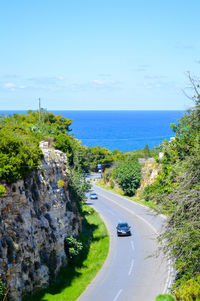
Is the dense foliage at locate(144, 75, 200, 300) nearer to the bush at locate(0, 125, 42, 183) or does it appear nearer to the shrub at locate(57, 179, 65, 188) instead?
the bush at locate(0, 125, 42, 183)

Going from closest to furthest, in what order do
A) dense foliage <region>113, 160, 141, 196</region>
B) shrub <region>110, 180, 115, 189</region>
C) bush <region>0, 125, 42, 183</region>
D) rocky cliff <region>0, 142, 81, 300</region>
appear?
rocky cliff <region>0, 142, 81, 300</region> < bush <region>0, 125, 42, 183</region> < dense foliage <region>113, 160, 141, 196</region> < shrub <region>110, 180, 115, 189</region>

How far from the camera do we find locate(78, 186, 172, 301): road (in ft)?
65.4

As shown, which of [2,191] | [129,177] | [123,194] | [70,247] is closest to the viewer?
[2,191]

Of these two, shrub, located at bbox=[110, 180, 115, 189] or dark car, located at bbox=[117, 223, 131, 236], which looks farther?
shrub, located at bbox=[110, 180, 115, 189]

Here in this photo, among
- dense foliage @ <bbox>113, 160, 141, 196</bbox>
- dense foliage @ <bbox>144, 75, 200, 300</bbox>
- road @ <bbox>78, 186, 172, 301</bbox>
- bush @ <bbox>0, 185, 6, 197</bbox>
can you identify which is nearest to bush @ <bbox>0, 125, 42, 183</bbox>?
bush @ <bbox>0, 185, 6, 197</bbox>

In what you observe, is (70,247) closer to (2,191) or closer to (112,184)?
(2,191)

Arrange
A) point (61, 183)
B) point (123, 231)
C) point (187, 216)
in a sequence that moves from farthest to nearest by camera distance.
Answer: point (123, 231) < point (61, 183) < point (187, 216)

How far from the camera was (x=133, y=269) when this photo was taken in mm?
24078

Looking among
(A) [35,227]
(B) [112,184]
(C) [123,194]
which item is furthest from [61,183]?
(B) [112,184]

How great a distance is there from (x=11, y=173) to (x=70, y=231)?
9.11 meters

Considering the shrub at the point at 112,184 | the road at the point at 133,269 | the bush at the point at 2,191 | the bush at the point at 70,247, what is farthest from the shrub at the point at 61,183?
the shrub at the point at 112,184

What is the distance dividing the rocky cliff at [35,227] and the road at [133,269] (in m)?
2.87

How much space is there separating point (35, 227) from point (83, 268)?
616 centimetres

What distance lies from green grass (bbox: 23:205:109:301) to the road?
0.47 meters
